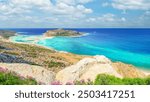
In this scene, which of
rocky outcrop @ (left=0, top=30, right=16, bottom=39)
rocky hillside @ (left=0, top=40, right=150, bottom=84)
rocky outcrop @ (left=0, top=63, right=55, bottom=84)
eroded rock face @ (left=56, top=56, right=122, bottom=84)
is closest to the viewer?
eroded rock face @ (left=56, top=56, right=122, bottom=84)

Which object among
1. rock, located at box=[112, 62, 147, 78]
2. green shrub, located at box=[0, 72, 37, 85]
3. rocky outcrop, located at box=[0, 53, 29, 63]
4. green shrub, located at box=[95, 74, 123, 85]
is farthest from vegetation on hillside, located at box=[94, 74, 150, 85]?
rocky outcrop, located at box=[0, 53, 29, 63]

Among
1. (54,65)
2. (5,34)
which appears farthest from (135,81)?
(5,34)

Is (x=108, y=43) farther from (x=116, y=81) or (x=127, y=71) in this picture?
(x=116, y=81)

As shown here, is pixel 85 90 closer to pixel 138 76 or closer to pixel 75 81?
pixel 75 81

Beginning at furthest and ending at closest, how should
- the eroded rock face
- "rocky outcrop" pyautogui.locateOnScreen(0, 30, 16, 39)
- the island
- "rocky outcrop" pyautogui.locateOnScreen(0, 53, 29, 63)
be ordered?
1. "rocky outcrop" pyautogui.locateOnScreen(0, 30, 16, 39)
2. "rocky outcrop" pyautogui.locateOnScreen(0, 53, 29, 63)
3. the eroded rock face
4. the island

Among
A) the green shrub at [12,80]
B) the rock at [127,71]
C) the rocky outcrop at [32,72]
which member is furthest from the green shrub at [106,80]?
the green shrub at [12,80]

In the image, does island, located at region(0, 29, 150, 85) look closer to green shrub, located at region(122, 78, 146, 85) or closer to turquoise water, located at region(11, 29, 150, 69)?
green shrub, located at region(122, 78, 146, 85)
